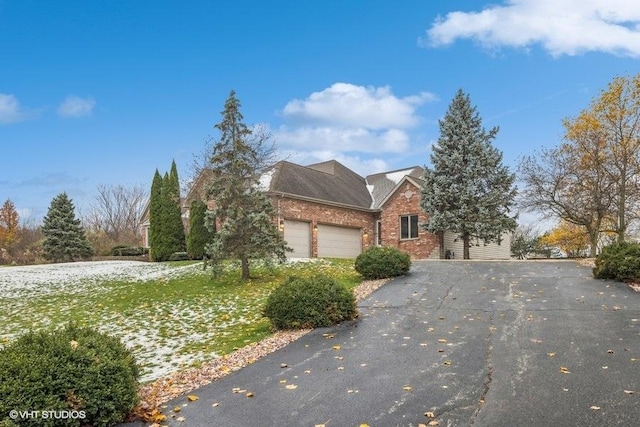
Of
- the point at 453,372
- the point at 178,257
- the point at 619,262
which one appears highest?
Answer: the point at 619,262

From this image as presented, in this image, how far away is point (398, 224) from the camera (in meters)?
25.4

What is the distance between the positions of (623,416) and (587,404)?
0.34m

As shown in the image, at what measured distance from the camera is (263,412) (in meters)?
4.75

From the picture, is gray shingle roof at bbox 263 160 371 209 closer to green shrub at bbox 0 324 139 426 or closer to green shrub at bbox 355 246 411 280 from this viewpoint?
green shrub at bbox 355 246 411 280

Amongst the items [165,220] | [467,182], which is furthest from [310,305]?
[165,220]

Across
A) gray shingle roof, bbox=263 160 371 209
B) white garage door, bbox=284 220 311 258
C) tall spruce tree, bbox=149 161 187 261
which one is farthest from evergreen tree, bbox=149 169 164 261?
white garage door, bbox=284 220 311 258

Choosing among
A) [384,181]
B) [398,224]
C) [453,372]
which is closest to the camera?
[453,372]

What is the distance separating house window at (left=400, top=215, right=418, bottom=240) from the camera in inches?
977

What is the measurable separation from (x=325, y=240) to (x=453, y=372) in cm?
1850

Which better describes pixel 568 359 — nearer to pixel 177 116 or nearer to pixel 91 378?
pixel 91 378

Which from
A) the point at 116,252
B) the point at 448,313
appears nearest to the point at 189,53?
the point at 448,313

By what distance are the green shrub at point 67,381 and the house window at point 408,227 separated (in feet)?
69.4

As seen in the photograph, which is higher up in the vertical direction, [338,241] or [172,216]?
[172,216]

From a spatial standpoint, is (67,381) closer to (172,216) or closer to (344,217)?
(344,217)
